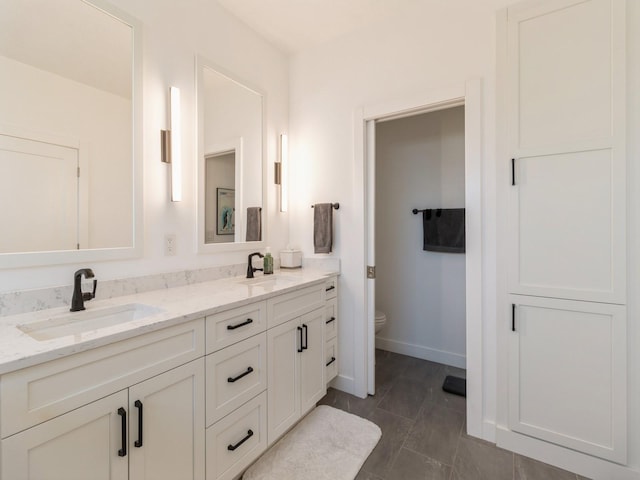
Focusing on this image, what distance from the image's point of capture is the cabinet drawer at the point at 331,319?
2229 millimetres

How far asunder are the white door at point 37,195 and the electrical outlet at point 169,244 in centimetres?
42

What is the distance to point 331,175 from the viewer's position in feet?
7.96

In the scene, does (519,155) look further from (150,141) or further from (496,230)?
(150,141)

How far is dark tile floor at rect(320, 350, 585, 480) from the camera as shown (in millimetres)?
1573

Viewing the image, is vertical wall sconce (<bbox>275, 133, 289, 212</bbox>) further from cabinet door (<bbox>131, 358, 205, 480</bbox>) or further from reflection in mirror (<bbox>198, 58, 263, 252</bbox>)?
cabinet door (<bbox>131, 358, 205, 480</bbox>)

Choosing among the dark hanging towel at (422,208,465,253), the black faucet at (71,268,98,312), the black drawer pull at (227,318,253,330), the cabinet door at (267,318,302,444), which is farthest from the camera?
the dark hanging towel at (422,208,465,253)

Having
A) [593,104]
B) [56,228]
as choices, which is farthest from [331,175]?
[56,228]

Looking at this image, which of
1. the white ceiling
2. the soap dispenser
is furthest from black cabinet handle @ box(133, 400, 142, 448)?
the white ceiling

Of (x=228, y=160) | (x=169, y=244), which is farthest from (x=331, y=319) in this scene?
(x=228, y=160)

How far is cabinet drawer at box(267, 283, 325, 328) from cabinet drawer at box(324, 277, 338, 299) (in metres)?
0.13

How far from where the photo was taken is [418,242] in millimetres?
3012

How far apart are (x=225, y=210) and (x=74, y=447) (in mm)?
1448

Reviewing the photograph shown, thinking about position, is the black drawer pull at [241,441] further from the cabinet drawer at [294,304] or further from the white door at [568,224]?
the white door at [568,224]

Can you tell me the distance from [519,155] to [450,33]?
93 centimetres
